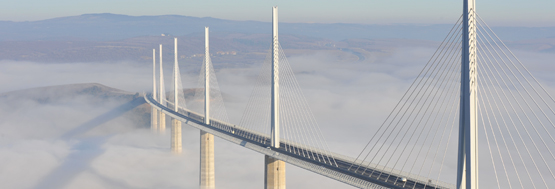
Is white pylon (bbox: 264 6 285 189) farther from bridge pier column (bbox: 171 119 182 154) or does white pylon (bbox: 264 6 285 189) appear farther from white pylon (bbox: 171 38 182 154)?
bridge pier column (bbox: 171 119 182 154)

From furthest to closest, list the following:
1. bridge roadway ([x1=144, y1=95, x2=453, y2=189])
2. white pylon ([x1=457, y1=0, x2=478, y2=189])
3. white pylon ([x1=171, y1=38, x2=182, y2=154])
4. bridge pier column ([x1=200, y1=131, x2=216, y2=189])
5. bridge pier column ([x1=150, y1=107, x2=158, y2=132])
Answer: bridge pier column ([x1=150, y1=107, x2=158, y2=132]) → white pylon ([x1=171, y1=38, x2=182, y2=154]) → bridge pier column ([x1=200, y1=131, x2=216, y2=189]) → bridge roadway ([x1=144, y1=95, x2=453, y2=189]) → white pylon ([x1=457, y1=0, x2=478, y2=189])

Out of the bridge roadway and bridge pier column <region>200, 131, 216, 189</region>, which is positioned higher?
the bridge roadway

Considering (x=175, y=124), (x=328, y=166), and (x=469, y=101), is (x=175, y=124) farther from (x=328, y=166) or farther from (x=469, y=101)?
(x=469, y=101)

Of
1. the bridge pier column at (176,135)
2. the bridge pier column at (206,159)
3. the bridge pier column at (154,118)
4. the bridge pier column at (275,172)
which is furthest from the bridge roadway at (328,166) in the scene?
the bridge pier column at (154,118)

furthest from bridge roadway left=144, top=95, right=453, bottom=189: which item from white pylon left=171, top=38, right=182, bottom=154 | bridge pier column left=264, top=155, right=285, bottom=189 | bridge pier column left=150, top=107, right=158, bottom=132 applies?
bridge pier column left=150, top=107, right=158, bottom=132

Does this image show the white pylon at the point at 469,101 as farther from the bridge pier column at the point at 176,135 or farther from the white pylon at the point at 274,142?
the bridge pier column at the point at 176,135
